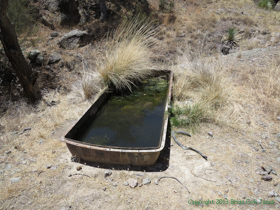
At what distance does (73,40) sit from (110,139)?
3.46 m

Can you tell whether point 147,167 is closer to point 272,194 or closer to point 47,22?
point 272,194

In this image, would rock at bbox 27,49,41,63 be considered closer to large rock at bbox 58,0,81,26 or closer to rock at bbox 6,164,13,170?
large rock at bbox 58,0,81,26

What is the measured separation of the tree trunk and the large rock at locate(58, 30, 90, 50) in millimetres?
1949

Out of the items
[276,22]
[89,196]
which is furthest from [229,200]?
[276,22]

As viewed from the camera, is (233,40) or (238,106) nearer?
(238,106)

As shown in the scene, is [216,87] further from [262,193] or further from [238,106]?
[262,193]

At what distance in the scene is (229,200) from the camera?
1.54 metres

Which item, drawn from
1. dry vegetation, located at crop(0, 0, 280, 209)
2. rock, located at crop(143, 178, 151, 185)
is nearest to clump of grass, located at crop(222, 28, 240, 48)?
dry vegetation, located at crop(0, 0, 280, 209)

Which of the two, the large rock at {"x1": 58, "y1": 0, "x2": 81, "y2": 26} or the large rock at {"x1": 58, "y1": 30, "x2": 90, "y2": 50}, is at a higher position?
the large rock at {"x1": 58, "y1": 0, "x2": 81, "y2": 26}

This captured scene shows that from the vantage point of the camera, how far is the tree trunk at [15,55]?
2533 millimetres

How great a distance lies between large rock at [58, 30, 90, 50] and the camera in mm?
4668

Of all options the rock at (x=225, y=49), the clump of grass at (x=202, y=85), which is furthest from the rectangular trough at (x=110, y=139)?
Answer: the rock at (x=225, y=49)

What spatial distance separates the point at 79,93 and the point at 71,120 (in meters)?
0.63

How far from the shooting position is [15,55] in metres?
2.71
